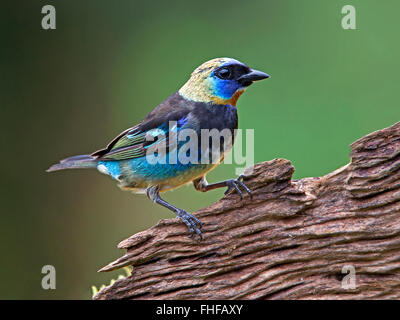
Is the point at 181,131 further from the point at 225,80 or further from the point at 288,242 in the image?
the point at 288,242

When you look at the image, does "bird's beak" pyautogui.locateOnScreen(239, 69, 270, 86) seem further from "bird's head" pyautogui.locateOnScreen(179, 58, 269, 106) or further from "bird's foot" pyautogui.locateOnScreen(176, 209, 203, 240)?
"bird's foot" pyautogui.locateOnScreen(176, 209, 203, 240)

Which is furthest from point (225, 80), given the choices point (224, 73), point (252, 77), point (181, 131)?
point (181, 131)

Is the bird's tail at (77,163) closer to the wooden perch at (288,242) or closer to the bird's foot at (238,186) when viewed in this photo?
the wooden perch at (288,242)

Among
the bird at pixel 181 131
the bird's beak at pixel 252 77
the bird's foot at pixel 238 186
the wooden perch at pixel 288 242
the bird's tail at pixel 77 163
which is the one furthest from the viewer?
the bird's tail at pixel 77 163

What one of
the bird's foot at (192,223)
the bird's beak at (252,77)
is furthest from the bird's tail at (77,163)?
the bird's beak at (252,77)

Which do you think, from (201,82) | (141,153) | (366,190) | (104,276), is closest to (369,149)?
(366,190)
